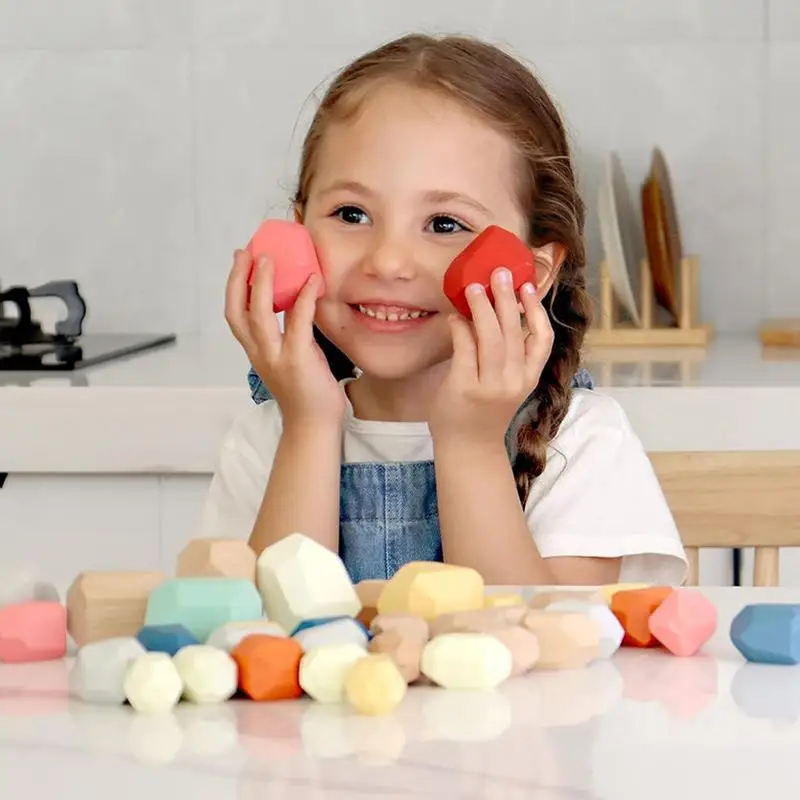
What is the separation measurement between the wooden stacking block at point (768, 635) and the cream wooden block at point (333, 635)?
15 centimetres

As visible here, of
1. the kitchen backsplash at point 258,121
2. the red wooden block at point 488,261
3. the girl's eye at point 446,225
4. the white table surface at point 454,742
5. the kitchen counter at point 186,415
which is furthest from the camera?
the kitchen backsplash at point 258,121

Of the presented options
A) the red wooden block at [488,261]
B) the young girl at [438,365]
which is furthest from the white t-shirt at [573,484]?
the red wooden block at [488,261]

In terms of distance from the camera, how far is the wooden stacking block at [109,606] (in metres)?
0.63

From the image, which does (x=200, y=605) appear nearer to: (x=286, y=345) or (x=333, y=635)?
(x=333, y=635)

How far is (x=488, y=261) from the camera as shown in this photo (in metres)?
1.06

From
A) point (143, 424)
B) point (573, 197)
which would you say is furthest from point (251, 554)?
point (143, 424)

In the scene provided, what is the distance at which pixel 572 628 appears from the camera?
0.59 m

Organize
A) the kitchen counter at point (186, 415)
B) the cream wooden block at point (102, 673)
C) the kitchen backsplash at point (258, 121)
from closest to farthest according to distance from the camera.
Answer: the cream wooden block at point (102, 673) < the kitchen counter at point (186, 415) < the kitchen backsplash at point (258, 121)

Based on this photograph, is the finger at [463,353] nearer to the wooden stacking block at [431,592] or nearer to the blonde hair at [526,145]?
the blonde hair at [526,145]

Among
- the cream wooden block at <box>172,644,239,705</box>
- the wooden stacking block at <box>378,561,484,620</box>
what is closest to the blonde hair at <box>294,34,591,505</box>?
the wooden stacking block at <box>378,561,484,620</box>

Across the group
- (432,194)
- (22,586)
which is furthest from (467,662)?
(432,194)

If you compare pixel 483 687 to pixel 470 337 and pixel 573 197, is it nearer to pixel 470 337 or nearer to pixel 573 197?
pixel 470 337

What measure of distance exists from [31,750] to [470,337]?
2.14 ft

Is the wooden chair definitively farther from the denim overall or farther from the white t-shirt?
the denim overall
